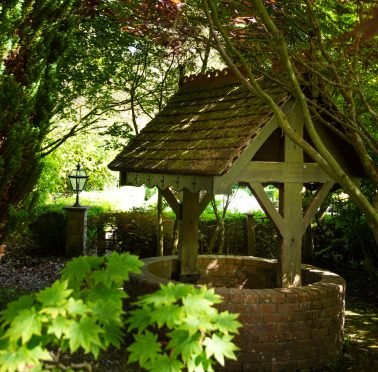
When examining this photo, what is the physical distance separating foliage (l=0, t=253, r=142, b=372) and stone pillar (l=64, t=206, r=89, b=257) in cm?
928

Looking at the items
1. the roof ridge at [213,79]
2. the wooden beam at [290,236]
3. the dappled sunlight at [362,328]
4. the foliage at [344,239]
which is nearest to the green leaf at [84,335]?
the wooden beam at [290,236]

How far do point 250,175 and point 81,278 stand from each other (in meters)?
3.00

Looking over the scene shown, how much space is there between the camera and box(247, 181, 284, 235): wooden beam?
16.9ft

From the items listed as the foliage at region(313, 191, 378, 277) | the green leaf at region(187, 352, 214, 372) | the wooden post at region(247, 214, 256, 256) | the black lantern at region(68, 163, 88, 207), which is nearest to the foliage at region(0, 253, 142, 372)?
the green leaf at region(187, 352, 214, 372)

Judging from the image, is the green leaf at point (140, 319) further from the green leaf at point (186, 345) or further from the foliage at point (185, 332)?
the green leaf at point (186, 345)

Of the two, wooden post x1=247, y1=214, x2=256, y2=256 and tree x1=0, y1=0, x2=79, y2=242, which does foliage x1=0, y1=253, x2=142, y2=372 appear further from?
wooden post x1=247, y1=214, x2=256, y2=256

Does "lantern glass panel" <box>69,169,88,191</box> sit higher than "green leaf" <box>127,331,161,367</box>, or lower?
higher

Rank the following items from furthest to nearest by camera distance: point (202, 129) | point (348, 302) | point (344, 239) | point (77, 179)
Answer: point (77, 179) < point (344, 239) < point (348, 302) < point (202, 129)

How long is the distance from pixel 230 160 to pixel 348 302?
16.0ft

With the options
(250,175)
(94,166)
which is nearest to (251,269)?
(250,175)

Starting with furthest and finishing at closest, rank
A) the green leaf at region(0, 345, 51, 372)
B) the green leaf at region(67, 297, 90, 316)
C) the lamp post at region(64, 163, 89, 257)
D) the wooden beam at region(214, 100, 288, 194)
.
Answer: the lamp post at region(64, 163, 89, 257)
the wooden beam at region(214, 100, 288, 194)
the green leaf at region(67, 297, 90, 316)
the green leaf at region(0, 345, 51, 372)

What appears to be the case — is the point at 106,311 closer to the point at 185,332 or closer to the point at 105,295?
the point at 105,295

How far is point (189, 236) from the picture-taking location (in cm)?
675

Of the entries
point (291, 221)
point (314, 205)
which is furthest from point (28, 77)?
point (314, 205)
